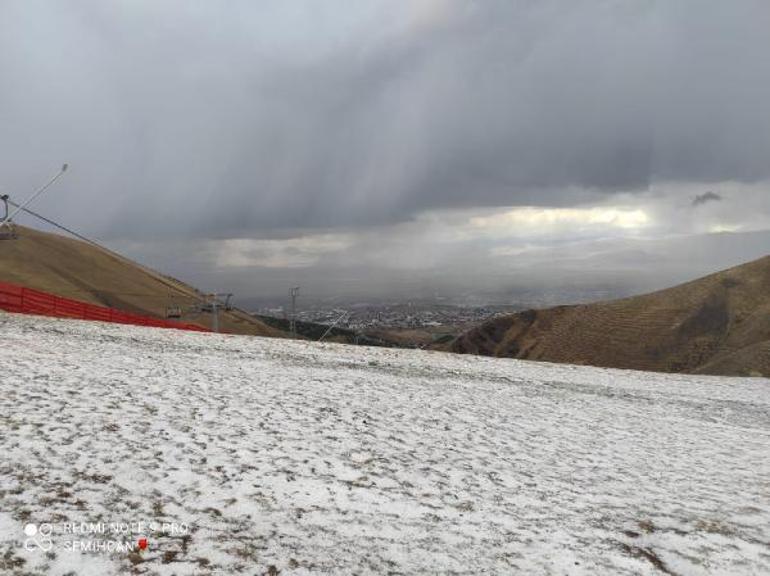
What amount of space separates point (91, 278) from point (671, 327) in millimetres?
Result: 125737

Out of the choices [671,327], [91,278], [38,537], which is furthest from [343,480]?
[91,278]

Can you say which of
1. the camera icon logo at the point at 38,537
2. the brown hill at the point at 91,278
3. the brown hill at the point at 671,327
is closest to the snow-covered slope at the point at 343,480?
the camera icon logo at the point at 38,537

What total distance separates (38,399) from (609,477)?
1157 centimetres

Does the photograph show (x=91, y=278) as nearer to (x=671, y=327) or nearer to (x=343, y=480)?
(x=671, y=327)

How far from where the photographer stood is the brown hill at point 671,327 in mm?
78062

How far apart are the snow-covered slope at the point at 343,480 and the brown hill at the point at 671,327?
66192 millimetres

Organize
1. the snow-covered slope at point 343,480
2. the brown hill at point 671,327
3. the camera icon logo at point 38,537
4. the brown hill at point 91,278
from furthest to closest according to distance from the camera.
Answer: the brown hill at point 91,278 < the brown hill at point 671,327 < the snow-covered slope at point 343,480 < the camera icon logo at point 38,537

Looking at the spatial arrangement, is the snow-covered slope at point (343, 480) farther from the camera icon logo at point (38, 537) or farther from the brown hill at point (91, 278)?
the brown hill at point (91, 278)

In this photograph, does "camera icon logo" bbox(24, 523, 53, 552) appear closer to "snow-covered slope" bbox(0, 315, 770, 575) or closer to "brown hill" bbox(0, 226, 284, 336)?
"snow-covered slope" bbox(0, 315, 770, 575)

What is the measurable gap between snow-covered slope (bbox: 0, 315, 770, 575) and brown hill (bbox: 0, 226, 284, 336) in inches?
3957

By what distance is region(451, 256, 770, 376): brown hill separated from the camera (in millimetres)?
78062

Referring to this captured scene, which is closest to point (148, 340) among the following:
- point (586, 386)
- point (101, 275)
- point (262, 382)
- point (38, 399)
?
point (262, 382)

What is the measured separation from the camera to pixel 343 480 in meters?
9.02

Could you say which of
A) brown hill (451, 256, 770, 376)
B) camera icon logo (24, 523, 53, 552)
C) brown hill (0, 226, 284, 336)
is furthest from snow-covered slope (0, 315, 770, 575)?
brown hill (0, 226, 284, 336)
